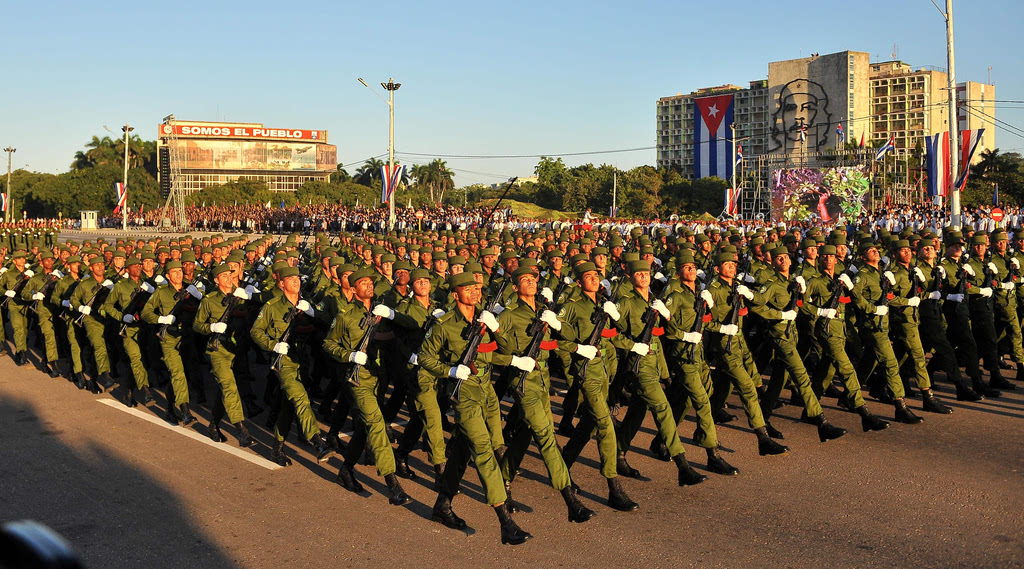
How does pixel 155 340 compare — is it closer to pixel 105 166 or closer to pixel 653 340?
pixel 653 340

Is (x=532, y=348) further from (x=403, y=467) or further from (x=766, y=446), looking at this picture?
(x=766, y=446)

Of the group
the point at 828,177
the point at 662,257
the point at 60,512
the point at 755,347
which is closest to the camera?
the point at 60,512

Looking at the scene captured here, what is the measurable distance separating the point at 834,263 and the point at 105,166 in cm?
10354

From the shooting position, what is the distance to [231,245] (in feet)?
61.1

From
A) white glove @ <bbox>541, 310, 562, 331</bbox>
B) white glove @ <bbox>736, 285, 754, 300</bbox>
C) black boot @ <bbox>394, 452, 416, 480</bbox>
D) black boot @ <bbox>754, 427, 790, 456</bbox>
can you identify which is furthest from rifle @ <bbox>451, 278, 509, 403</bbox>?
black boot @ <bbox>754, 427, 790, 456</bbox>

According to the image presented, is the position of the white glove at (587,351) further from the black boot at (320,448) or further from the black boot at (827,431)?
the black boot at (827,431)

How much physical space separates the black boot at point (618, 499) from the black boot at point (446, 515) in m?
1.16

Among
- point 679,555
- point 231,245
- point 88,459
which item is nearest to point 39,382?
point 88,459

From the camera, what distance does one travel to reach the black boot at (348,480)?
7364 mm

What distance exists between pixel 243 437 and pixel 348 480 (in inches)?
76.7

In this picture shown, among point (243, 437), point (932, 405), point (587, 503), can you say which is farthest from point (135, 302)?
point (932, 405)

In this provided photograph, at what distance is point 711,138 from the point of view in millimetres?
69000

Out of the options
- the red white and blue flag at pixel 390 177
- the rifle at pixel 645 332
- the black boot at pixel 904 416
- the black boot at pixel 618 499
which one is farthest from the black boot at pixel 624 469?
the red white and blue flag at pixel 390 177

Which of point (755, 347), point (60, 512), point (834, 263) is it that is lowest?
point (60, 512)
